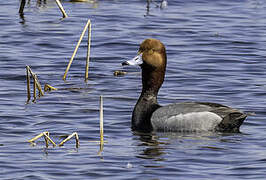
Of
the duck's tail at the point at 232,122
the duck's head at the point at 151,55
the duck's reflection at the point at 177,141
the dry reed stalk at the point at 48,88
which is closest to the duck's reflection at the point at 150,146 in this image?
the duck's reflection at the point at 177,141

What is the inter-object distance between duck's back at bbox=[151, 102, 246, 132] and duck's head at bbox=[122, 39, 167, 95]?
2.96 feet

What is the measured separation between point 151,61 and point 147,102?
61cm

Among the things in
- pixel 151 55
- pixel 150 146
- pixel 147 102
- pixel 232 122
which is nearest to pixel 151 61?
pixel 151 55

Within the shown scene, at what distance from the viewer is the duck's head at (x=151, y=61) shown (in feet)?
39.4

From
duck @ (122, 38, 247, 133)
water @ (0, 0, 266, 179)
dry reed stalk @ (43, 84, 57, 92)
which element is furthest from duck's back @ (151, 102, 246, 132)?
dry reed stalk @ (43, 84, 57, 92)

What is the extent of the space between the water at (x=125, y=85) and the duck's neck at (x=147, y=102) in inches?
8.8

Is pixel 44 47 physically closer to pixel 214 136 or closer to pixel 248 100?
pixel 248 100

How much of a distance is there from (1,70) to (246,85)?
15.7ft

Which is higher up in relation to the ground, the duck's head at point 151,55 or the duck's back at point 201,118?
the duck's head at point 151,55

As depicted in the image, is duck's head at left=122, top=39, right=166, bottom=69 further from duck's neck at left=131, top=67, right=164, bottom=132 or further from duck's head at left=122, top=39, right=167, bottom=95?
duck's neck at left=131, top=67, right=164, bottom=132

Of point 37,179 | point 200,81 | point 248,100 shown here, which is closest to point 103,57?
point 200,81

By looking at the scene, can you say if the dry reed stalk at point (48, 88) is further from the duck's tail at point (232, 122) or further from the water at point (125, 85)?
the duck's tail at point (232, 122)

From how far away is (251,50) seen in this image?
18.3m

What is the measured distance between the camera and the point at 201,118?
11359 mm
